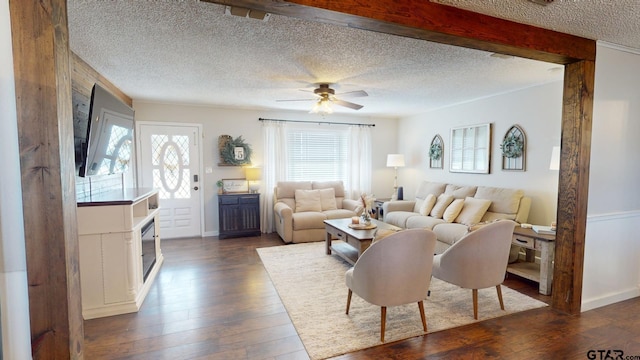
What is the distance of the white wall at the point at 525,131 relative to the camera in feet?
12.4

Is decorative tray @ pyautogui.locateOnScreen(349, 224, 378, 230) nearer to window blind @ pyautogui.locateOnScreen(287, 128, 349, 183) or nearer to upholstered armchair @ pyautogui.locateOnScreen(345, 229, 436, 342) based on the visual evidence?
upholstered armchair @ pyautogui.locateOnScreen(345, 229, 436, 342)

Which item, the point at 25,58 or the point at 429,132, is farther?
the point at 429,132

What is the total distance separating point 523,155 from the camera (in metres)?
4.11

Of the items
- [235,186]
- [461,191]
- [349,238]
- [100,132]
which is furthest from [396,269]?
[235,186]

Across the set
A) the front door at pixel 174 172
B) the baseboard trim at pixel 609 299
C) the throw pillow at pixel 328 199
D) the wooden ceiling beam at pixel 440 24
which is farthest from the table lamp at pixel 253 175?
the baseboard trim at pixel 609 299

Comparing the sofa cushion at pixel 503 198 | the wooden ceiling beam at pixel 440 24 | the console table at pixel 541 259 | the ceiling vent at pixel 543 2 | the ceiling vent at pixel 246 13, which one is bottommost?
the console table at pixel 541 259

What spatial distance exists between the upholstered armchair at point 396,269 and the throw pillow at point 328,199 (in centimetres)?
317

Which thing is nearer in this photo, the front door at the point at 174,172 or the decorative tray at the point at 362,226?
the decorative tray at the point at 362,226

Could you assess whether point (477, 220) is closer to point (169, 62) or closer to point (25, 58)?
point (169, 62)

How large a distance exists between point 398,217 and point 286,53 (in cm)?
330

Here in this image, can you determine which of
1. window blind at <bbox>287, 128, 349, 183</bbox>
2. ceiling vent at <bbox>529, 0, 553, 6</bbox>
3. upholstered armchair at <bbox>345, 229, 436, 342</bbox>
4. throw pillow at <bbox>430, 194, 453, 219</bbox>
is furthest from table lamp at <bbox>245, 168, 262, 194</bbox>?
ceiling vent at <bbox>529, 0, 553, 6</bbox>

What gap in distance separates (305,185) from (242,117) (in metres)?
1.76

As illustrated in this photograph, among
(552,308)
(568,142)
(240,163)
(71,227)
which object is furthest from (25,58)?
(240,163)

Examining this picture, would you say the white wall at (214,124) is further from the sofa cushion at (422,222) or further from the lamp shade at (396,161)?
the sofa cushion at (422,222)
